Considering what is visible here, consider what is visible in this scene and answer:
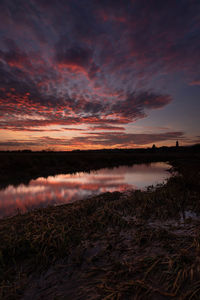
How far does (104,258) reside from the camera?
4.28 meters

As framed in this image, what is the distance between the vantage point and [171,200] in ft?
29.0

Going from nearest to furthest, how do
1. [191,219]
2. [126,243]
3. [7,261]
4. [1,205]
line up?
1. [7,261]
2. [126,243]
3. [191,219]
4. [1,205]

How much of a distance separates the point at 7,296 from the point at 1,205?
858 cm

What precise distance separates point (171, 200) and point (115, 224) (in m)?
4.00

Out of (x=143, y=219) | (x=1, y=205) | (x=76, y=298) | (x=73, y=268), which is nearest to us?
(x=76, y=298)

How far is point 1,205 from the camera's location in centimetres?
1052

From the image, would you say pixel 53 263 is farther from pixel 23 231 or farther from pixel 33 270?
pixel 23 231

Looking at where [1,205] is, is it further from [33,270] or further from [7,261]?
[33,270]

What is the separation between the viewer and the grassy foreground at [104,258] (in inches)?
125

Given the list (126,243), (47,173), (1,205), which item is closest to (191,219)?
(126,243)

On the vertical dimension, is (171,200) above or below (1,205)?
above

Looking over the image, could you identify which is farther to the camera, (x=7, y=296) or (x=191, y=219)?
(x=191, y=219)

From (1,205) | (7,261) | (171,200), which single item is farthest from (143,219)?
(1,205)

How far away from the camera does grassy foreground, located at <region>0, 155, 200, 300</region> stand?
10.4ft
